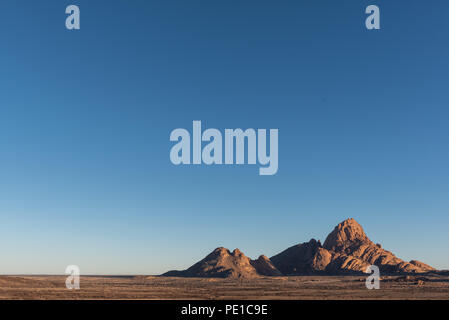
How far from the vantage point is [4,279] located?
134125mm
